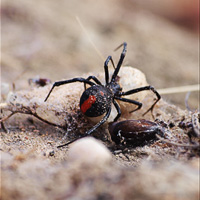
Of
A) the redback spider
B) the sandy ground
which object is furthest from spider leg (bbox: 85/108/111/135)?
the sandy ground

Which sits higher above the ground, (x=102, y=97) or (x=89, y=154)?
(x=102, y=97)

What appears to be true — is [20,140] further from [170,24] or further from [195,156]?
[170,24]

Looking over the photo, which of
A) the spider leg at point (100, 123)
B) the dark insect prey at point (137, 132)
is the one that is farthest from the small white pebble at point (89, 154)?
the spider leg at point (100, 123)

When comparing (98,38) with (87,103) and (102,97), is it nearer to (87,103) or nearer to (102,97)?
(102,97)

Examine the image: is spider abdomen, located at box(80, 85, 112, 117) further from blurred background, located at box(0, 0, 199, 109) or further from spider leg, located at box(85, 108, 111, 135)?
blurred background, located at box(0, 0, 199, 109)

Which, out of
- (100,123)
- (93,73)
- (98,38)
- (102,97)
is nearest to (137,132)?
(100,123)

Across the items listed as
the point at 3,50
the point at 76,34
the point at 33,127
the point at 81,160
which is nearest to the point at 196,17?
the point at 76,34
